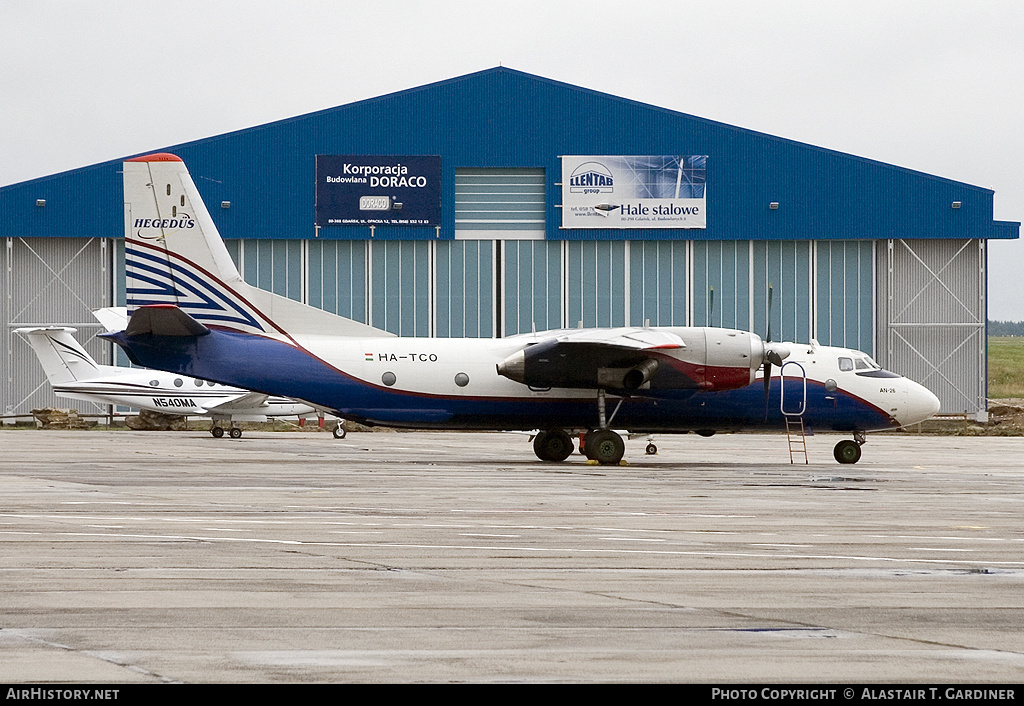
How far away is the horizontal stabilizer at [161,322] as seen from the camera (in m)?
25.4

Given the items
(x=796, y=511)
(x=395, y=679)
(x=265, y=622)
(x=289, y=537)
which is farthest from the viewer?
(x=796, y=511)

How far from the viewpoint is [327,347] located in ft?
88.8

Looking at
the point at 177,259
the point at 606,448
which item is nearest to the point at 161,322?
the point at 177,259

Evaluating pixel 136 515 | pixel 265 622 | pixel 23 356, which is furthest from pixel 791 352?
pixel 23 356

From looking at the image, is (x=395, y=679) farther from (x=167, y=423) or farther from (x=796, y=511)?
(x=167, y=423)

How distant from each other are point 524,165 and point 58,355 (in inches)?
865

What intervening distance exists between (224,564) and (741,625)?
5029mm

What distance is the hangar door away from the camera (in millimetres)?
52031

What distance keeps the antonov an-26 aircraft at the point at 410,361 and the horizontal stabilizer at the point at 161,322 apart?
89 millimetres

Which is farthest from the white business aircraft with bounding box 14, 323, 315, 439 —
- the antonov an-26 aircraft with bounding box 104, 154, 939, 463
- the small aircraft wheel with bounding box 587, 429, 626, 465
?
the small aircraft wheel with bounding box 587, 429, 626, 465

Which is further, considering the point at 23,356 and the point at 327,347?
the point at 23,356

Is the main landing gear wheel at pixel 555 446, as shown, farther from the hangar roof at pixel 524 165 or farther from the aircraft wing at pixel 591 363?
the hangar roof at pixel 524 165

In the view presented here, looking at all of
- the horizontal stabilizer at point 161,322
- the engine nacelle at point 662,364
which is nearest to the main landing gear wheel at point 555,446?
the engine nacelle at point 662,364

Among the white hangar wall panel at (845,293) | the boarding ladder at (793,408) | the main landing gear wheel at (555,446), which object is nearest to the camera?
the boarding ladder at (793,408)
